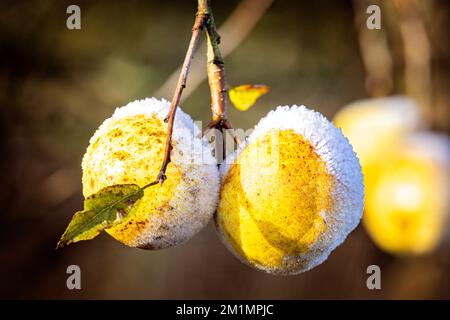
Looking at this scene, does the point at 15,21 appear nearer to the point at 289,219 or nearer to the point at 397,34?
the point at 397,34

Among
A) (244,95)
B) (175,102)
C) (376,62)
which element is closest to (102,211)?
(175,102)

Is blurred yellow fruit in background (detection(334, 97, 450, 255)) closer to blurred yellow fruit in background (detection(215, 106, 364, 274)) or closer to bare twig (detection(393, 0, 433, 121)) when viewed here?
bare twig (detection(393, 0, 433, 121))

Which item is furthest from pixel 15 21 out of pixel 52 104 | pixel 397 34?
pixel 397 34

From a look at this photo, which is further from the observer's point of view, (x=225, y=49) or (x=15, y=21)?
(x=15, y=21)

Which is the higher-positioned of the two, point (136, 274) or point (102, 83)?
point (102, 83)

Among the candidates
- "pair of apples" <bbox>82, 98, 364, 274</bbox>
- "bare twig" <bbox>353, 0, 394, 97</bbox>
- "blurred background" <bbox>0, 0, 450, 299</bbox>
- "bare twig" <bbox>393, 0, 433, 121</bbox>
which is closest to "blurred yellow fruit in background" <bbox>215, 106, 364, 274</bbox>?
"pair of apples" <bbox>82, 98, 364, 274</bbox>

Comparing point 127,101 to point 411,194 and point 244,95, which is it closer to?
point 411,194
